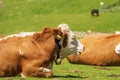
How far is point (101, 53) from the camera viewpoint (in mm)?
17312

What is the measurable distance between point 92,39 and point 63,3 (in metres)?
35.0

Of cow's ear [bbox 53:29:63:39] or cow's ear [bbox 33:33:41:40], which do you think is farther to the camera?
cow's ear [bbox 53:29:63:39]

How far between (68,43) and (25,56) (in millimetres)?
1683

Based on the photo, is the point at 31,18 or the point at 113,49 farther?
the point at 31,18

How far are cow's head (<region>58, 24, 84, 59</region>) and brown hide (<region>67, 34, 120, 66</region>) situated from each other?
2.87 metres

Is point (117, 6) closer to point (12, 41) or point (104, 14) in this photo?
point (104, 14)

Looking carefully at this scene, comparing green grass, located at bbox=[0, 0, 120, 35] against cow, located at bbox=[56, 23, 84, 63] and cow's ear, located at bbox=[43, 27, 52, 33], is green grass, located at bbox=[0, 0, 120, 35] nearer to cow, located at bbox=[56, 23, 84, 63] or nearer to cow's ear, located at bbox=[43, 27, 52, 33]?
cow, located at bbox=[56, 23, 84, 63]

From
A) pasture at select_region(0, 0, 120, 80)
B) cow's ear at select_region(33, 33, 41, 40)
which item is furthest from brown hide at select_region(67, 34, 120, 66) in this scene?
cow's ear at select_region(33, 33, 41, 40)

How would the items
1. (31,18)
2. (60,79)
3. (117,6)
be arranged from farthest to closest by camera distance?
(117,6)
(31,18)
(60,79)

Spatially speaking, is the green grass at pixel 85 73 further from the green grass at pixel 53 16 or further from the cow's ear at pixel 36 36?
the green grass at pixel 53 16

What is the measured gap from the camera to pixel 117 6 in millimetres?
48781

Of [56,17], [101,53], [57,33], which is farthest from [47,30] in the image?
[56,17]

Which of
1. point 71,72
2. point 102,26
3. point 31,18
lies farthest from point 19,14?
point 71,72

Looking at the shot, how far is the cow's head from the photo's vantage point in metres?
13.7
